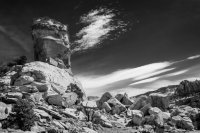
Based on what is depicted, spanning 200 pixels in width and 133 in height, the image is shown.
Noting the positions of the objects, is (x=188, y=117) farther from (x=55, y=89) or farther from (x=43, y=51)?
(x=43, y=51)

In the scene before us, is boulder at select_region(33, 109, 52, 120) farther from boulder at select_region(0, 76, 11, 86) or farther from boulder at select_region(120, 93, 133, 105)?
boulder at select_region(120, 93, 133, 105)

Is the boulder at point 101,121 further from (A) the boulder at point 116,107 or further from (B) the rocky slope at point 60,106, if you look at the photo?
(A) the boulder at point 116,107

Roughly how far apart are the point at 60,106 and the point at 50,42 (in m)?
50.6

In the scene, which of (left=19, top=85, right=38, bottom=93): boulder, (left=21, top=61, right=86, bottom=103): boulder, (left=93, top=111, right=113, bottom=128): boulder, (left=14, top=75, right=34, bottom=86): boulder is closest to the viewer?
(left=93, top=111, right=113, bottom=128): boulder

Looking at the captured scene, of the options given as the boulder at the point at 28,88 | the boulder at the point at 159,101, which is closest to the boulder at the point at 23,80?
the boulder at the point at 28,88

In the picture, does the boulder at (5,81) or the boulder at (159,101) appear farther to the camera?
the boulder at (159,101)

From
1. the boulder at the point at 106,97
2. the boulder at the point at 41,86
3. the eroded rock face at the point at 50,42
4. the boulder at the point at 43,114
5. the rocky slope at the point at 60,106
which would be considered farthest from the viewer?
the eroded rock face at the point at 50,42

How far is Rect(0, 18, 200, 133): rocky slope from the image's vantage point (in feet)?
126

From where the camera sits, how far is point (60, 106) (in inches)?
2242

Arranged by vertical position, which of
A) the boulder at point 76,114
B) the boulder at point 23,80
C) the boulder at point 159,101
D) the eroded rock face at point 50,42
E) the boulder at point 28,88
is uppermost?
the eroded rock face at point 50,42

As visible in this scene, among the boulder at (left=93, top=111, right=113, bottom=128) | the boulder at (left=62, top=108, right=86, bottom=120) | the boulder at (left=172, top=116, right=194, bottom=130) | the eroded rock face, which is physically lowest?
the boulder at (left=172, top=116, right=194, bottom=130)

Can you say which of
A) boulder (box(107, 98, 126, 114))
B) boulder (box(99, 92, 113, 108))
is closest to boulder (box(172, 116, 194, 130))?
boulder (box(107, 98, 126, 114))

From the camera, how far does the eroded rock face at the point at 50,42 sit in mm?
100850

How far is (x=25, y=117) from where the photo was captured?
113ft
